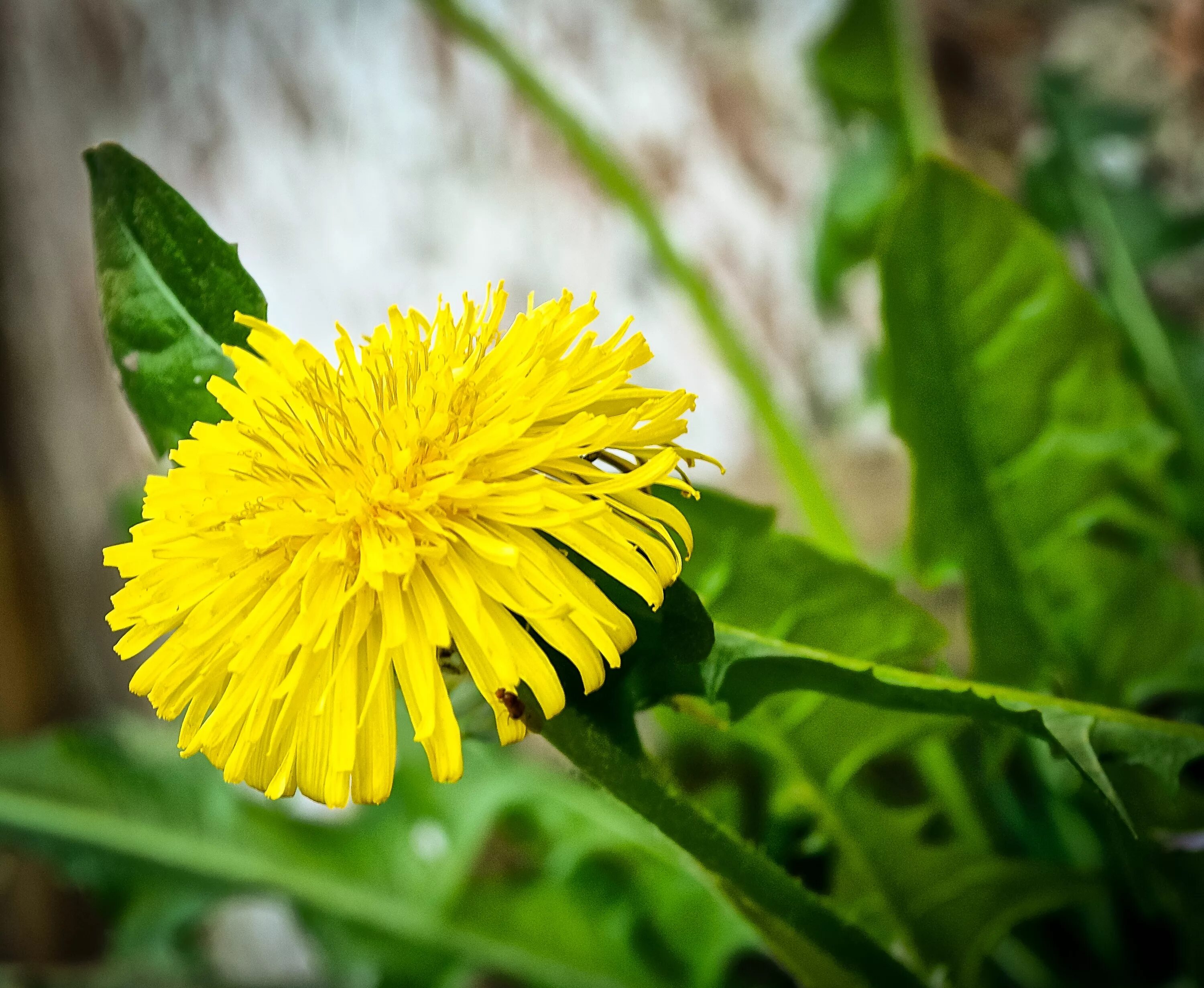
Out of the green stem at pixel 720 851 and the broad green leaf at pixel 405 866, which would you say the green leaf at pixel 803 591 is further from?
the broad green leaf at pixel 405 866

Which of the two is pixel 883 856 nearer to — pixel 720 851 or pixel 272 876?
pixel 720 851

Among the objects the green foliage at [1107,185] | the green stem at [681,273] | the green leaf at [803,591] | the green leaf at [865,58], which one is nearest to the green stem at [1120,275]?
the green foliage at [1107,185]

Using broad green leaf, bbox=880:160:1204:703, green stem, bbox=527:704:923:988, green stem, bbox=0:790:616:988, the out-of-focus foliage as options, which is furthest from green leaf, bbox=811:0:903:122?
green stem, bbox=0:790:616:988

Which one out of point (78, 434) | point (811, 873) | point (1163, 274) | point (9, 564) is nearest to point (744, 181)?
point (1163, 274)

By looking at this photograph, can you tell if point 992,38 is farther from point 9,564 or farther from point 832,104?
point 9,564

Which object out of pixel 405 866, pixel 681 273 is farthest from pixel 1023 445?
pixel 405 866
